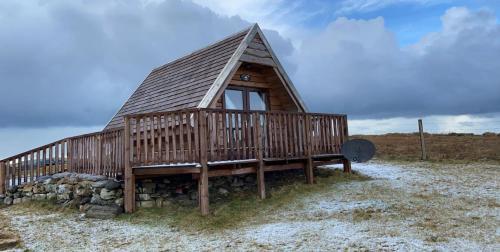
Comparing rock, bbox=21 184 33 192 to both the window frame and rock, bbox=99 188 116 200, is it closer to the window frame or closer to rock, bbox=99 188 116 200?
rock, bbox=99 188 116 200

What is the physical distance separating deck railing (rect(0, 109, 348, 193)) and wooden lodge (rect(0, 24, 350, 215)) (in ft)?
0.09

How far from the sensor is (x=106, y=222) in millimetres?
9836

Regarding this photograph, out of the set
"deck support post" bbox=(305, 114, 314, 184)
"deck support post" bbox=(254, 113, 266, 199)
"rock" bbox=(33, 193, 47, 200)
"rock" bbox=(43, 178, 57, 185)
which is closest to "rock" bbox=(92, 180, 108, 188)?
"rock" bbox=(43, 178, 57, 185)

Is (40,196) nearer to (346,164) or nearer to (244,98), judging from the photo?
(244,98)

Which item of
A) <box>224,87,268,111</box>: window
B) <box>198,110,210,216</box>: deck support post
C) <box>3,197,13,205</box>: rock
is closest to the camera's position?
<box>198,110,210,216</box>: deck support post

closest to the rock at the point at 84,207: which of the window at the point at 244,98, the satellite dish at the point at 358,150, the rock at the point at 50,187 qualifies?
the rock at the point at 50,187

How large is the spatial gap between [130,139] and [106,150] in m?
1.97

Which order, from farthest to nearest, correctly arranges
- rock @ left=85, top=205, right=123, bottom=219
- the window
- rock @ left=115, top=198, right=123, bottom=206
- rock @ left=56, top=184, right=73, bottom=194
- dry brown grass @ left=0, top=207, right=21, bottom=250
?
the window, rock @ left=56, top=184, right=73, bottom=194, rock @ left=115, top=198, right=123, bottom=206, rock @ left=85, top=205, right=123, bottom=219, dry brown grass @ left=0, top=207, right=21, bottom=250

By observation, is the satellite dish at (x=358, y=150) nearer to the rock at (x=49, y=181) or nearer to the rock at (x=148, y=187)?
the rock at (x=148, y=187)

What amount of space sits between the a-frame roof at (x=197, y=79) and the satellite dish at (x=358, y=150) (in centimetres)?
227

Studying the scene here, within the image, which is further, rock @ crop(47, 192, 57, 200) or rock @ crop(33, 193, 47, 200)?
rock @ crop(33, 193, 47, 200)

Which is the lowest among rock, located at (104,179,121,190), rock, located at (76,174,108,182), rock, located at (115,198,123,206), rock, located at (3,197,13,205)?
rock, located at (3,197,13,205)

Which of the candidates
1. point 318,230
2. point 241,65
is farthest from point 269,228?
point 241,65

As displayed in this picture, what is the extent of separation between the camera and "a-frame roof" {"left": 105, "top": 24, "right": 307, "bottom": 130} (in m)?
12.1
